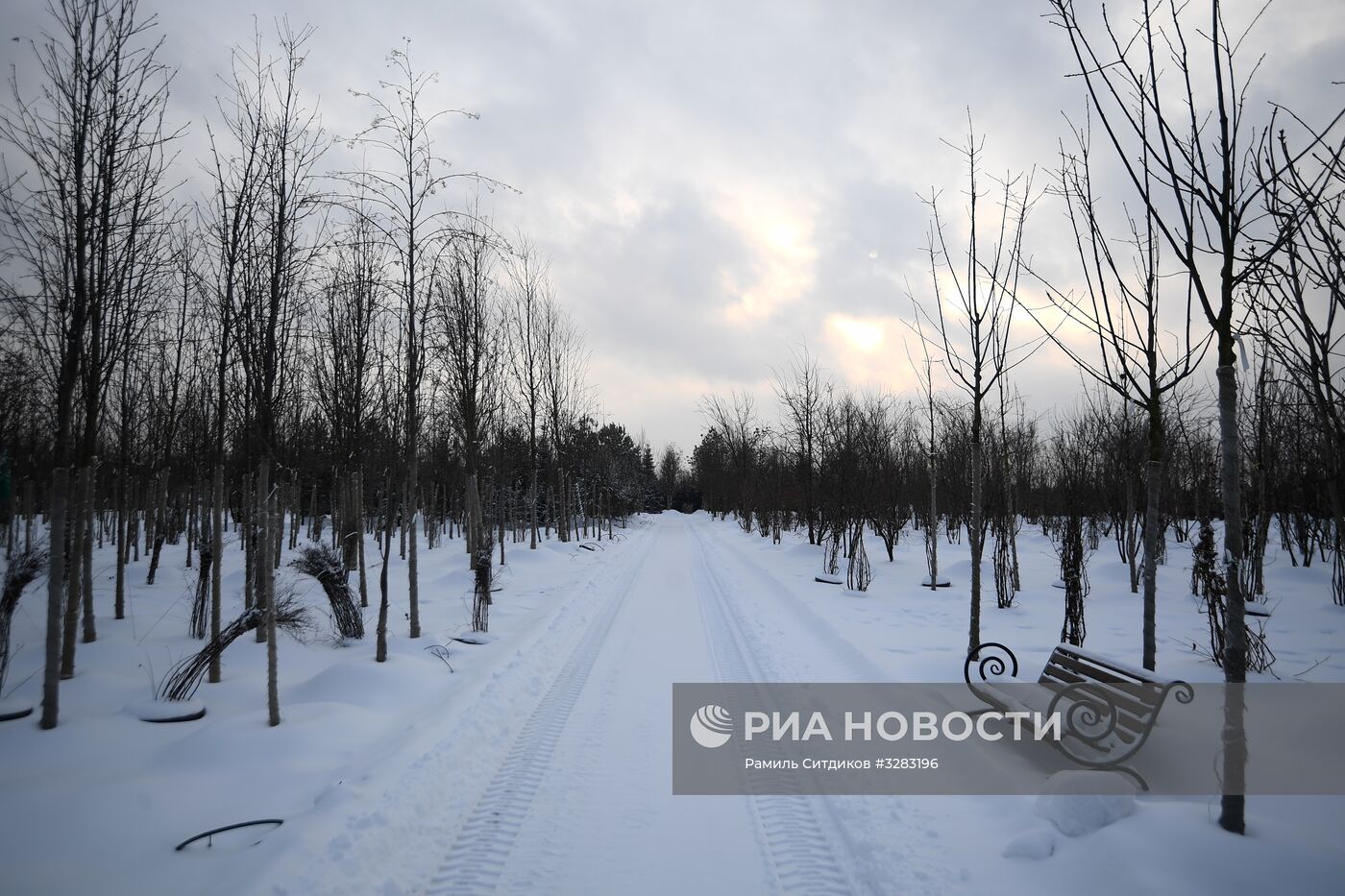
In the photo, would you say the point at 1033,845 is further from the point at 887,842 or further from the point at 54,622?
the point at 54,622

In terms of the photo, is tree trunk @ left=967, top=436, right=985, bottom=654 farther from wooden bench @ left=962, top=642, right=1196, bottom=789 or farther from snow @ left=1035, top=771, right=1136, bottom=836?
snow @ left=1035, top=771, right=1136, bottom=836

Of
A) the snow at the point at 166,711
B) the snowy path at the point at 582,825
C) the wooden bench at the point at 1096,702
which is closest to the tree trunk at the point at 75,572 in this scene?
the snow at the point at 166,711

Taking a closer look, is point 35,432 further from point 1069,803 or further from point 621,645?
point 1069,803

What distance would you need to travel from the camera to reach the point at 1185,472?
1725 cm

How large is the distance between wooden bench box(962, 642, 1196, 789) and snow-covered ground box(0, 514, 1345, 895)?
1.37ft

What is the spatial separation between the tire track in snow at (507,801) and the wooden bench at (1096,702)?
3.45 meters

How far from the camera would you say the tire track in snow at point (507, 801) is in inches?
119

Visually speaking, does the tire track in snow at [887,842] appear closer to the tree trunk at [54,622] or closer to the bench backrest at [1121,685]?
the bench backrest at [1121,685]

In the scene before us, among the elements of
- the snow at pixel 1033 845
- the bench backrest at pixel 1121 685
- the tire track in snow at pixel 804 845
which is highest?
the bench backrest at pixel 1121 685

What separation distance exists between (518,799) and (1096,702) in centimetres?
386

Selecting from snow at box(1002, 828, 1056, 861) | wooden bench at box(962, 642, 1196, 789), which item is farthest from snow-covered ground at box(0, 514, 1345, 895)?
wooden bench at box(962, 642, 1196, 789)

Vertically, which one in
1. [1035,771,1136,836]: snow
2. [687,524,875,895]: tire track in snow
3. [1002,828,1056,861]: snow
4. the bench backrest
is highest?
the bench backrest

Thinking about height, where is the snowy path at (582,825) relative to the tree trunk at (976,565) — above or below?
below

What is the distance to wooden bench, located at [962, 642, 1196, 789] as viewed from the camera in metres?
3.46
